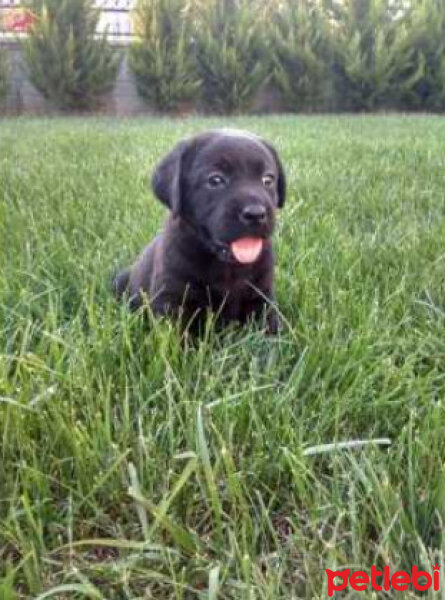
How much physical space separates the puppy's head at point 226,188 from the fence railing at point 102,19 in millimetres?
10960

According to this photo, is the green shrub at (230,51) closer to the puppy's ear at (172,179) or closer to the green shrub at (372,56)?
the green shrub at (372,56)

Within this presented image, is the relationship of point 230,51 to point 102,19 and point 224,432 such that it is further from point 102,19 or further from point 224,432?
point 224,432

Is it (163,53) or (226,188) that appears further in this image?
(163,53)

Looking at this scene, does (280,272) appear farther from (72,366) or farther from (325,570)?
(325,570)

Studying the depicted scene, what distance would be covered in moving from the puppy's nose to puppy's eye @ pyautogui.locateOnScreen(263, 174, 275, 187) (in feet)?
0.61

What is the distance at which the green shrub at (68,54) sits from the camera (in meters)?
11.7

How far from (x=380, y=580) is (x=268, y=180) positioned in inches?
50.6

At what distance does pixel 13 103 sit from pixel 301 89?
4966 millimetres

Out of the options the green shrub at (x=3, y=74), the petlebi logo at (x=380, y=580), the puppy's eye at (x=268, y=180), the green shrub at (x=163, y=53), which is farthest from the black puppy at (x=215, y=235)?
the green shrub at (x=3, y=74)

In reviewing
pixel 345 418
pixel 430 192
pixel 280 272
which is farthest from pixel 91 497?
pixel 430 192

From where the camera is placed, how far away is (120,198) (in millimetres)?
3615

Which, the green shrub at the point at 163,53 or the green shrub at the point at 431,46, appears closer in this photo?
the green shrub at the point at 163,53

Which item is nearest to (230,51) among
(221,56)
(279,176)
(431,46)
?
(221,56)

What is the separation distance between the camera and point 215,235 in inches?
76.4
